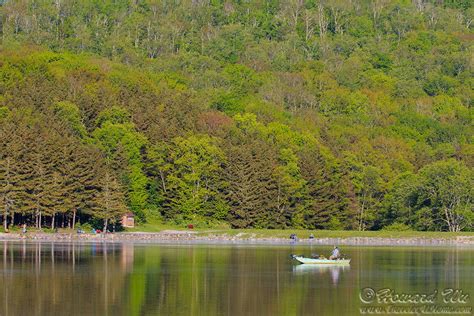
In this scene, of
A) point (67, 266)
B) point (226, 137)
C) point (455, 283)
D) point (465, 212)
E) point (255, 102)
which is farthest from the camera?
point (255, 102)

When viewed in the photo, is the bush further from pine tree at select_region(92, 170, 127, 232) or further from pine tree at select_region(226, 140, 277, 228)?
pine tree at select_region(92, 170, 127, 232)

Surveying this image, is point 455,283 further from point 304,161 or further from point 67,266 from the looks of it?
point 304,161

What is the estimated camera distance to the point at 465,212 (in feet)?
436

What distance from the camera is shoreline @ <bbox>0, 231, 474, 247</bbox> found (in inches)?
4503

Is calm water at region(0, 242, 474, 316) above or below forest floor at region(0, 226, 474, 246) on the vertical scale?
above

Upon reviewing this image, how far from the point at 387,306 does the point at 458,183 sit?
81197 mm

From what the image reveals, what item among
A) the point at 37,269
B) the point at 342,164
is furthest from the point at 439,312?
the point at 342,164

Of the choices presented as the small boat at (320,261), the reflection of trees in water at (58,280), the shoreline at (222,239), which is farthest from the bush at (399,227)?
the small boat at (320,261)

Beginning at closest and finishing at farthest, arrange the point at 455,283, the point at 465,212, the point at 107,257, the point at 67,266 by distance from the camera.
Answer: the point at 455,283, the point at 67,266, the point at 107,257, the point at 465,212

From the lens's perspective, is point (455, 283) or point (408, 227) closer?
point (455, 283)

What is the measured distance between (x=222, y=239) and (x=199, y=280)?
57531mm

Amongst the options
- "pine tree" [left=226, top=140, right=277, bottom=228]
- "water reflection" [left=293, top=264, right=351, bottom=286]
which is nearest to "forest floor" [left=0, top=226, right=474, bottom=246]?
"pine tree" [left=226, top=140, right=277, bottom=228]

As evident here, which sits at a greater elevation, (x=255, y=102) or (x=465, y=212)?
(x=255, y=102)

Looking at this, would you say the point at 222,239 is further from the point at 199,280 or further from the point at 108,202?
the point at 199,280
